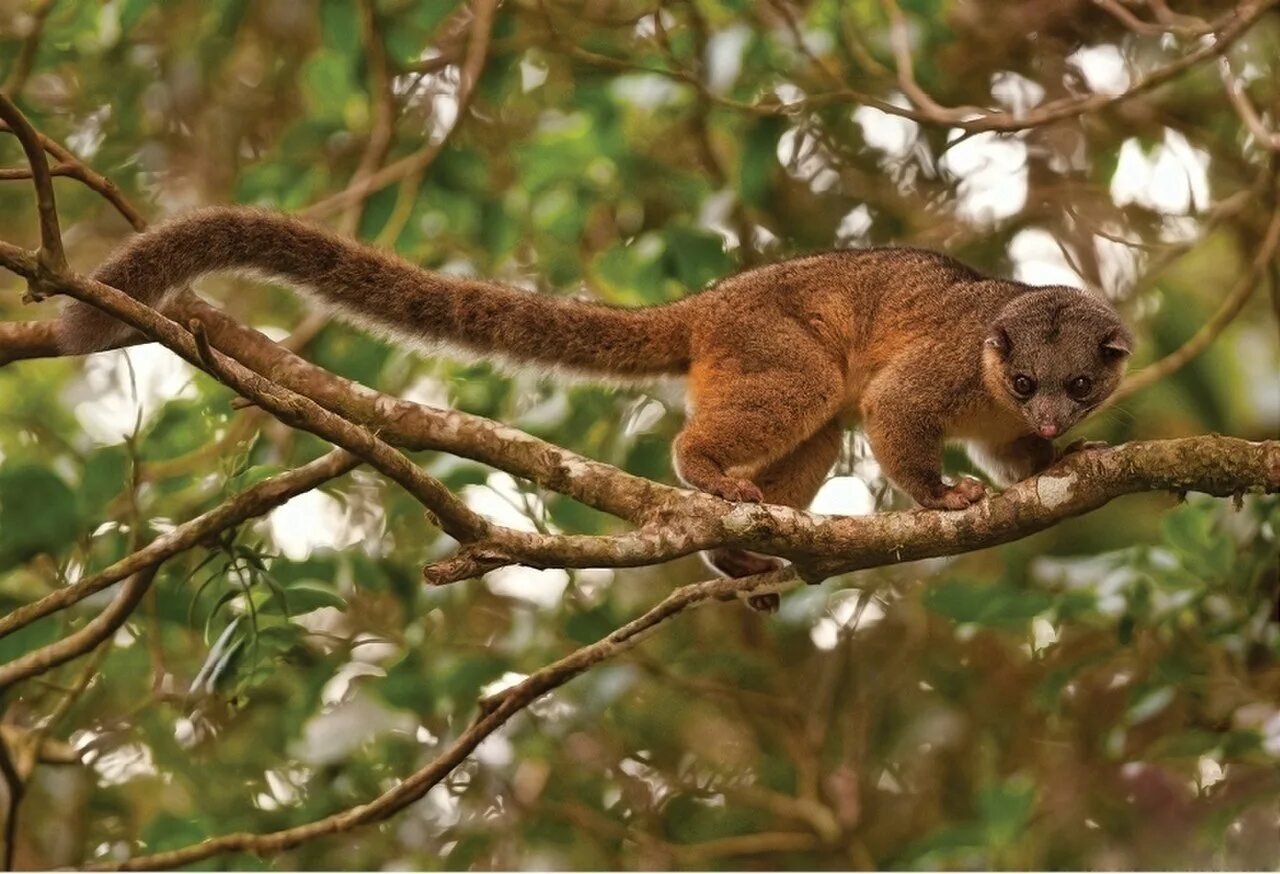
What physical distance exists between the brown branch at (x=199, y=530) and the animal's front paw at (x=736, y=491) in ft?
3.40

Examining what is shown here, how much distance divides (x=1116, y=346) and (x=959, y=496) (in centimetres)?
75

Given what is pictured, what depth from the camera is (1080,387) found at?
164 inches

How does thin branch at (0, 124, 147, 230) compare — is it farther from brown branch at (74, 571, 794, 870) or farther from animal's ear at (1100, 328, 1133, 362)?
animal's ear at (1100, 328, 1133, 362)

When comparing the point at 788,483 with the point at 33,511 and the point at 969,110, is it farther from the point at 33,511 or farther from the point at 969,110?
the point at 33,511

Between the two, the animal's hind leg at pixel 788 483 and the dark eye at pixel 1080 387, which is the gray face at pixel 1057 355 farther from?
the animal's hind leg at pixel 788 483

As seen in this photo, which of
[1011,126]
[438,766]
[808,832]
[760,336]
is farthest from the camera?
[808,832]

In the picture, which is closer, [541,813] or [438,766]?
[438,766]

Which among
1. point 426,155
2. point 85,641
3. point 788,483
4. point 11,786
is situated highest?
point 426,155

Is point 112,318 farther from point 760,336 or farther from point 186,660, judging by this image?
point 186,660

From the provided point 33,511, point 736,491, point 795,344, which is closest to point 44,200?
point 33,511

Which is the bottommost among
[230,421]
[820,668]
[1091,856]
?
[1091,856]

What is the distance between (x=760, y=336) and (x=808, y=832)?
265cm

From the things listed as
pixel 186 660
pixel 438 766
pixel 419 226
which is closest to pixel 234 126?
pixel 419 226

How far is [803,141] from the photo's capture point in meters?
6.37
